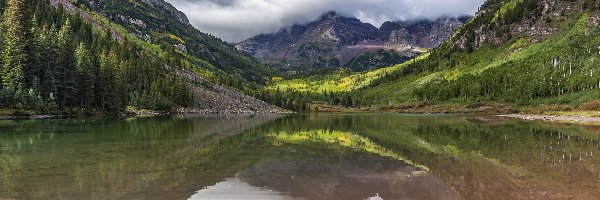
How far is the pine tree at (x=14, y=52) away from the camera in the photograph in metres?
92.8

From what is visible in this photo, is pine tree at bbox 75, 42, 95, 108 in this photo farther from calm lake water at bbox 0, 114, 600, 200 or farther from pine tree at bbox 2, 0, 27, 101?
calm lake water at bbox 0, 114, 600, 200

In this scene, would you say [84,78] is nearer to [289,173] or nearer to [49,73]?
[49,73]

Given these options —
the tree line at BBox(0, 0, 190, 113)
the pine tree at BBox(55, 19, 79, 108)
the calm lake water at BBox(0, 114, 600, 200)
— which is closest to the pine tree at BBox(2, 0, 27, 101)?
the tree line at BBox(0, 0, 190, 113)

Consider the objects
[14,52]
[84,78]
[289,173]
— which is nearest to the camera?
[289,173]

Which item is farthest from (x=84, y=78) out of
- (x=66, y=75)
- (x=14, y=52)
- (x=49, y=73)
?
(x=14, y=52)

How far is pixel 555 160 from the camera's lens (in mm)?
29828

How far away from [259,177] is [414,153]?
16.1 metres

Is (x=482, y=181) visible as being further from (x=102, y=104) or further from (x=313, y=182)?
(x=102, y=104)

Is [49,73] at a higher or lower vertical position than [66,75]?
lower

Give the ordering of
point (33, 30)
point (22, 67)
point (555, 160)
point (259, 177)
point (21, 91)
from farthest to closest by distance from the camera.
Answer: point (33, 30) < point (22, 67) < point (21, 91) < point (555, 160) < point (259, 177)

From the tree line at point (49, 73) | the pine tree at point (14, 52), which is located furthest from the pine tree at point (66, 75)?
the pine tree at point (14, 52)

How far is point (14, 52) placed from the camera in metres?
98.1

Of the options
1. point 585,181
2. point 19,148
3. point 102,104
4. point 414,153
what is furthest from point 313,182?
point 102,104

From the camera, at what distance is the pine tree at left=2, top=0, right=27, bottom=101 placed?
304ft
